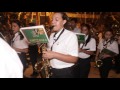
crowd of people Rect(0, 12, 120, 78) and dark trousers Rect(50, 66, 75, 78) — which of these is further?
dark trousers Rect(50, 66, 75, 78)

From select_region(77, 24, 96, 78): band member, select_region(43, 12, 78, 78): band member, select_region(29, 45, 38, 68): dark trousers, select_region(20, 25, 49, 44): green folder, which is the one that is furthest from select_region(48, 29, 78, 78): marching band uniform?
select_region(29, 45, 38, 68): dark trousers

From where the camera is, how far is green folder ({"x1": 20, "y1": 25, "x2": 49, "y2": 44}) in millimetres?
3928

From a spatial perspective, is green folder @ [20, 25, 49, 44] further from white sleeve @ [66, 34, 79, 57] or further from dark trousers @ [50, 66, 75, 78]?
dark trousers @ [50, 66, 75, 78]

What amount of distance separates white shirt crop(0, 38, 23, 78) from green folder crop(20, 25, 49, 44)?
6.25ft

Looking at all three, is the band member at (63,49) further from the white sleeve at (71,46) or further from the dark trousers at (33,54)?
the dark trousers at (33,54)

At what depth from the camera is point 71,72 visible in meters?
4.20

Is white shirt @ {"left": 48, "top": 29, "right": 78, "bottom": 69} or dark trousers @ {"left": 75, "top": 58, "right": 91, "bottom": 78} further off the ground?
white shirt @ {"left": 48, "top": 29, "right": 78, "bottom": 69}

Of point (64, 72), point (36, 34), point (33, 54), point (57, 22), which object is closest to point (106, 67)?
point (64, 72)

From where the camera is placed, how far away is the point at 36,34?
157 inches

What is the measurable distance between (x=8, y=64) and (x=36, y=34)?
2.05 meters

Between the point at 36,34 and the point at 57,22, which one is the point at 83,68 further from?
the point at 36,34

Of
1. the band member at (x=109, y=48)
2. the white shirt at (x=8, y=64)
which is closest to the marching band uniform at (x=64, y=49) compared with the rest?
the white shirt at (x=8, y=64)

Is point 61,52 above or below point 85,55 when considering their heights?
above

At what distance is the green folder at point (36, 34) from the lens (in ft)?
12.9
